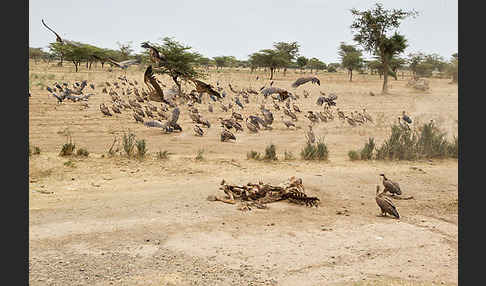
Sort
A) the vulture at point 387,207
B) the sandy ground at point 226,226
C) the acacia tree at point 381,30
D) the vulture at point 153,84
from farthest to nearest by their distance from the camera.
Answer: the acacia tree at point 381,30 < the vulture at point 387,207 < the vulture at point 153,84 < the sandy ground at point 226,226

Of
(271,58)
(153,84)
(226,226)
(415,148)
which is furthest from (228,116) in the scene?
(271,58)

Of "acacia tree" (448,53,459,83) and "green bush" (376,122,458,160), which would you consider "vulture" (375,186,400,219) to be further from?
"acacia tree" (448,53,459,83)

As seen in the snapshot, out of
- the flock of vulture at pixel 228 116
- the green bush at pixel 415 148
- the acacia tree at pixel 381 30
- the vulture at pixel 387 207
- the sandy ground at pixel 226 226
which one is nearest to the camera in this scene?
the sandy ground at pixel 226 226

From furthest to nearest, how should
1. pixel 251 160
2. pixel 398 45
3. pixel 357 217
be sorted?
pixel 398 45
pixel 251 160
pixel 357 217

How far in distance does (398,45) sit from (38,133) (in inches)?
1055

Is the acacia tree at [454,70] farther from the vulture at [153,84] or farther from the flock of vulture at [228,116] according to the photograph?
the vulture at [153,84]

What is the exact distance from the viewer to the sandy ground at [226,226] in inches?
155

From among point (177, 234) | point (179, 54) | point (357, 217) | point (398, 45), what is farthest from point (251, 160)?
point (398, 45)

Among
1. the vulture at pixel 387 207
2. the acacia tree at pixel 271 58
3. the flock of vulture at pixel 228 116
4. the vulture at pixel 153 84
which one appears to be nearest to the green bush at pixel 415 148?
the flock of vulture at pixel 228 116

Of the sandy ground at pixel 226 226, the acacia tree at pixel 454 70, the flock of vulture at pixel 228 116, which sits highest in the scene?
the acacia tree at pixel 454 70

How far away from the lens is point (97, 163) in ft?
28.3

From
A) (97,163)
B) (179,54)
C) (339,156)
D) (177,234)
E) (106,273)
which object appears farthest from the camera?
(179,54)

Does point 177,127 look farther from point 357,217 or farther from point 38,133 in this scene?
point 357,217

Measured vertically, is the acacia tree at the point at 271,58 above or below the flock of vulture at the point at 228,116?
above
